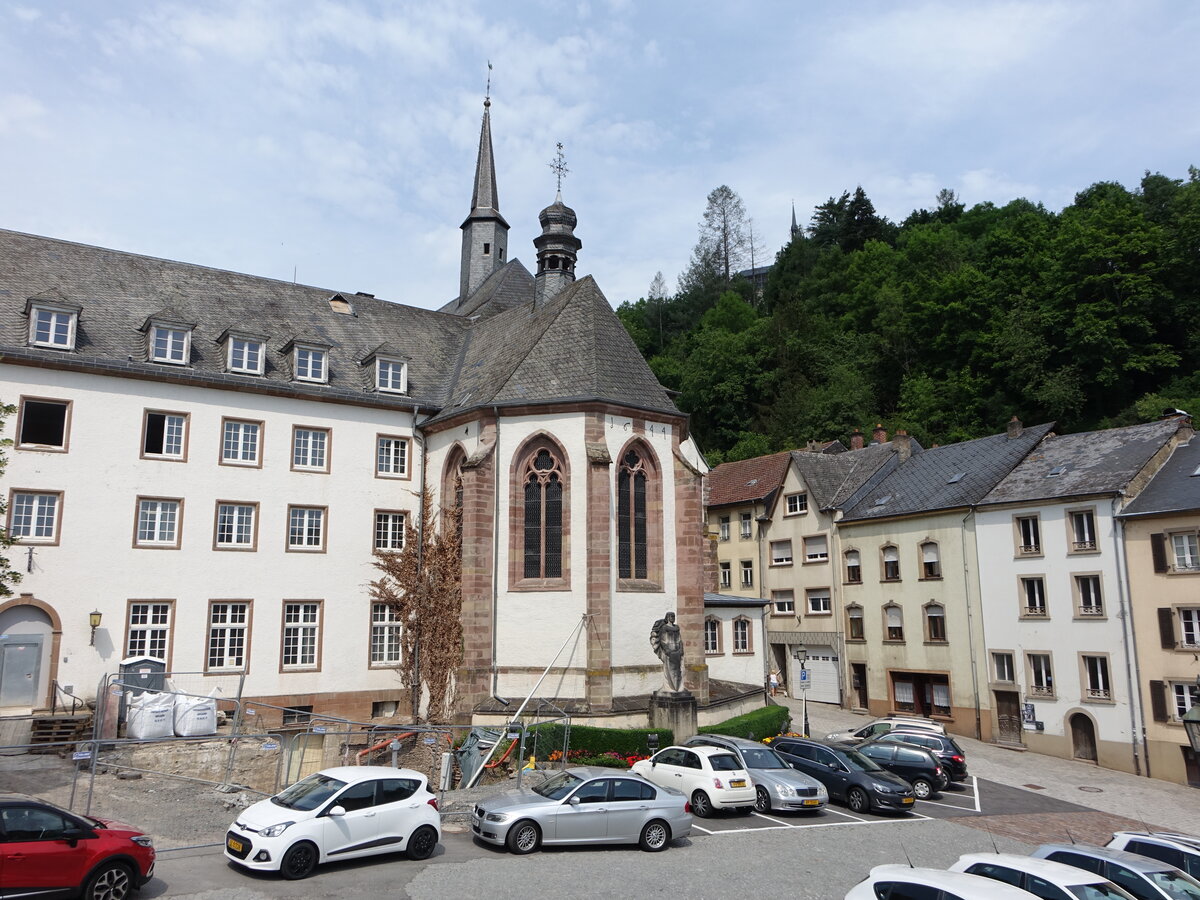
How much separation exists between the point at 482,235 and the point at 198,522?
24770mm

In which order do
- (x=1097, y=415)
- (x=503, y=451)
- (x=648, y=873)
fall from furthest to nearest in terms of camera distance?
(x=1097, y=415)
(x=503, y=451)
(x=648, y=873)

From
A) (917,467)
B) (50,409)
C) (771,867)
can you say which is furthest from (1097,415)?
(50,409)

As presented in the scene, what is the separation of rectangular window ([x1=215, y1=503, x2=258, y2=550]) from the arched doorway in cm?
2703

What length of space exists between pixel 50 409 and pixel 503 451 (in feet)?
41.3

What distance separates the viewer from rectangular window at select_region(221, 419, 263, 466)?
27359 mm

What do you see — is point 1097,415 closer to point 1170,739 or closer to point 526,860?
point 1170,739

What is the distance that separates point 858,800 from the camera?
63.3 feet

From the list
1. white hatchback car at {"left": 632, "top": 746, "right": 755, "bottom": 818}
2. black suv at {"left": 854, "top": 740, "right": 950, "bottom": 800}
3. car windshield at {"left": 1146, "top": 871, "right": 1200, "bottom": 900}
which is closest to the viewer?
car windshield at {"left": 1146, "top": 871, "right": 1200, "bottom": 900}

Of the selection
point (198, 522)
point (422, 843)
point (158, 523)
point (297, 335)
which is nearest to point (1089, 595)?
point (422, 843)

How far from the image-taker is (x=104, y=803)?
54.1ft

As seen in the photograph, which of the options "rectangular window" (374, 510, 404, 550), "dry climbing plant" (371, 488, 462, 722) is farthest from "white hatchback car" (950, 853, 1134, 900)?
"rectangular window" (374, 510, 404, 550)

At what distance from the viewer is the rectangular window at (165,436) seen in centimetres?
2623

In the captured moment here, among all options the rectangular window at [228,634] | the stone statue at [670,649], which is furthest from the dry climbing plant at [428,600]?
the stone statue at [670,649]

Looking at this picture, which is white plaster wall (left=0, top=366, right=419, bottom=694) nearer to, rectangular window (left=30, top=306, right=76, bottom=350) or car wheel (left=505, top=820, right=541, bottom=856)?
rectangular window (left=30, top=306, right=76, bottom=350)
